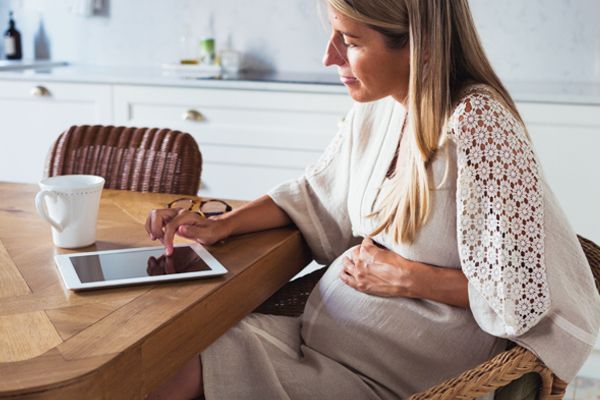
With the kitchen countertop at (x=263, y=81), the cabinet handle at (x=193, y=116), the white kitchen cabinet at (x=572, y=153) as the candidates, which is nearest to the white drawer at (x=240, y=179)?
the cabinet handle at (x=193, y=116)

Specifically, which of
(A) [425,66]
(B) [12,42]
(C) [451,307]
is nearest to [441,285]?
(C) [451,307]

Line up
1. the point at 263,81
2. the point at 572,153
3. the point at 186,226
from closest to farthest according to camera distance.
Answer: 1. the point at 186,226
2. the point at 572,153
3. the point at 263,81

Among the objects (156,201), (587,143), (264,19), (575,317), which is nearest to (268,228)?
(156,201)

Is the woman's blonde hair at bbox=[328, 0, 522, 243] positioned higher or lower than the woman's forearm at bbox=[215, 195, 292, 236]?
higher

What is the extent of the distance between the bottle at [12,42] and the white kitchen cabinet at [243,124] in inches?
35.6

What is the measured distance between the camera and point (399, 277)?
1.39 metres

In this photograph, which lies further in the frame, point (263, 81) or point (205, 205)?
point (263, 81)

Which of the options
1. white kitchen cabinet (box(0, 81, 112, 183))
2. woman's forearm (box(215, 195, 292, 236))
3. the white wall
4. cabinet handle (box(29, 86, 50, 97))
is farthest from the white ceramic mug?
the white wall

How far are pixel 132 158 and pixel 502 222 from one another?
107 cm

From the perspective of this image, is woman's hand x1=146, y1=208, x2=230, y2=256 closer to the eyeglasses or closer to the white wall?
the eyeglasses

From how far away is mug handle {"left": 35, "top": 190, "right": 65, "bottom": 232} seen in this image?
1.34 metres

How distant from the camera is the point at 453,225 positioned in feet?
4.44

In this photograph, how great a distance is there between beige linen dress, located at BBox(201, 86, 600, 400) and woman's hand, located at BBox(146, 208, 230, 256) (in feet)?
0.51

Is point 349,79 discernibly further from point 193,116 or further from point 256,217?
point 193,116
